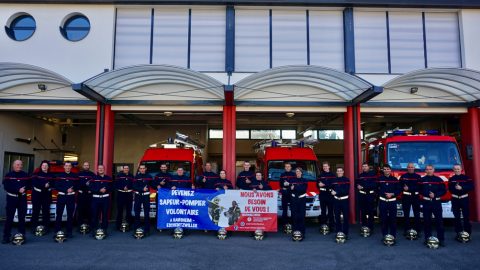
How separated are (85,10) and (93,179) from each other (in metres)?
6.83

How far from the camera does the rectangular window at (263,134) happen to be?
22281mm

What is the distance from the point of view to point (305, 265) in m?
7.15

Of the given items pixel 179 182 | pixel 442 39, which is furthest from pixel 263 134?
pixel 179 182

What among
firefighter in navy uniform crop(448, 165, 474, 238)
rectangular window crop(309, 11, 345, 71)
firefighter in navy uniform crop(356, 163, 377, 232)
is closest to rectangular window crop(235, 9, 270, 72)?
rectangular window crop(309, 11, 345, 71)

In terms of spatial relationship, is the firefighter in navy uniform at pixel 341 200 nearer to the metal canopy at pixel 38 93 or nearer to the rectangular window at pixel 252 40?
the rectangular window at pixel 252 40

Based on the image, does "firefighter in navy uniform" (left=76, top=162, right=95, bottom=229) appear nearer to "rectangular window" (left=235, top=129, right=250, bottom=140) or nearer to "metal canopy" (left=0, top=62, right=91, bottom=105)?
"metal canopy" (left=0, top=62, right=91, bottom=105)

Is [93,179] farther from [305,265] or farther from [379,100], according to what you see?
[379,100]

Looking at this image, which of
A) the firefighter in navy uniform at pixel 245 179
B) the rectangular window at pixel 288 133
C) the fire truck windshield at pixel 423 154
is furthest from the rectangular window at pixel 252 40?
the rectangular window at pixel 288 133

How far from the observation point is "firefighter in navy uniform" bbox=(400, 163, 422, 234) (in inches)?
378

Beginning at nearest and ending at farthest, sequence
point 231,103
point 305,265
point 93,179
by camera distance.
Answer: point 305,265
point 93,179
point 231,103

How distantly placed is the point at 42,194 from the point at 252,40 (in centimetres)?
836

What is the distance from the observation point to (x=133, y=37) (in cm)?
1346

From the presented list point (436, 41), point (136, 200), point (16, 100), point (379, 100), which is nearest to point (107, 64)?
point (16, 100)

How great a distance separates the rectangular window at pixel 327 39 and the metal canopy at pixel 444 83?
2.11 meters
